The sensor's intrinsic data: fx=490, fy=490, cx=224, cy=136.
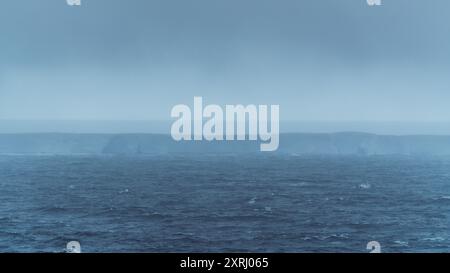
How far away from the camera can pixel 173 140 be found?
106 meters

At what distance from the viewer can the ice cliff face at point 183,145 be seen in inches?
3649

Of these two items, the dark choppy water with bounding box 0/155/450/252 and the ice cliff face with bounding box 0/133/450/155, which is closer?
the dark choppy water with bounding box 0/155/450/252

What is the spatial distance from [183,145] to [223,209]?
225ft

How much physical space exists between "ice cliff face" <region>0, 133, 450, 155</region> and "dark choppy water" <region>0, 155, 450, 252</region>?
91.5ft

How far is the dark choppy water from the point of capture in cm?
2738

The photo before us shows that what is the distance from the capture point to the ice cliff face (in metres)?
92.7

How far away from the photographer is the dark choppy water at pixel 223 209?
27375mm

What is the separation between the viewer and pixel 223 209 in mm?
37156

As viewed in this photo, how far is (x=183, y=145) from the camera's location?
10500 centimetres

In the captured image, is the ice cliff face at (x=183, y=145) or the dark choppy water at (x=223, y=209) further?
the ice cliff face at (x=183, y=145)

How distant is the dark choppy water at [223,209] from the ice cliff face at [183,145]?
91.5 ft

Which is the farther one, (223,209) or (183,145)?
(183,145)
